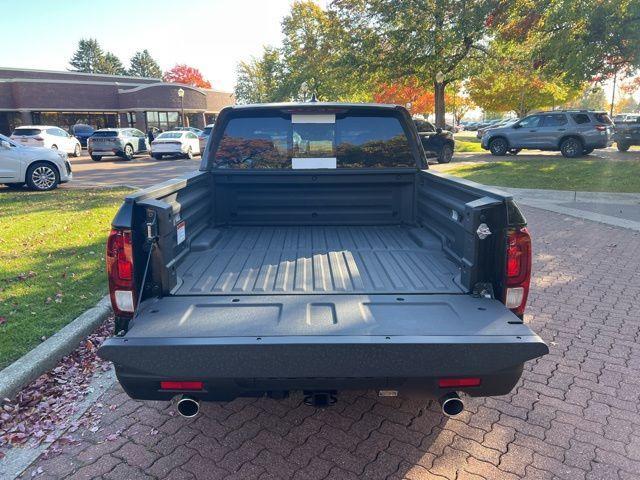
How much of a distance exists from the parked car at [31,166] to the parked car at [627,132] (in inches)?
878

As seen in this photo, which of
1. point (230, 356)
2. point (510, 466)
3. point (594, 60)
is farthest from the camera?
point (594, 60)

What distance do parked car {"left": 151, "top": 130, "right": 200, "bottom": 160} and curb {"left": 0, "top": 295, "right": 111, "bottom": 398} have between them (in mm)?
21200

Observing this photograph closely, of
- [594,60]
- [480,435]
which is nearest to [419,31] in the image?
[594,60]

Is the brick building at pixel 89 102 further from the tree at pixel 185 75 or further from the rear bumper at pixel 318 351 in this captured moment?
the rear bumper at pixel 318 351

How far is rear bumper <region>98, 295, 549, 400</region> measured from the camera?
2.11m

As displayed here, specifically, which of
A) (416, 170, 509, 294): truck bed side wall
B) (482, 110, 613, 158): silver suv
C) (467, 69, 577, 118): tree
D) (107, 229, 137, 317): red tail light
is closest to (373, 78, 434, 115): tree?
(467, 69, 577, 118): tree

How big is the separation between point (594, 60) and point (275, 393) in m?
16.3

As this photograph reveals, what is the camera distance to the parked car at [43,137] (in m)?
23.5

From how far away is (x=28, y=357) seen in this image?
3600 millimetres

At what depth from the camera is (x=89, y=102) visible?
44.1m

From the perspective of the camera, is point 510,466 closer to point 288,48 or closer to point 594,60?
point 594,60

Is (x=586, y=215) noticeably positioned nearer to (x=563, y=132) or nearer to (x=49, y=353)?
(x=49, y=353)

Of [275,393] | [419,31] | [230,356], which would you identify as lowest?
[275,393]

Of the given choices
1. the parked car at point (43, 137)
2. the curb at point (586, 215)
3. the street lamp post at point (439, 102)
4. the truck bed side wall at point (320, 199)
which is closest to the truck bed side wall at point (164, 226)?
the truck bed side wall at point (320, 199)
